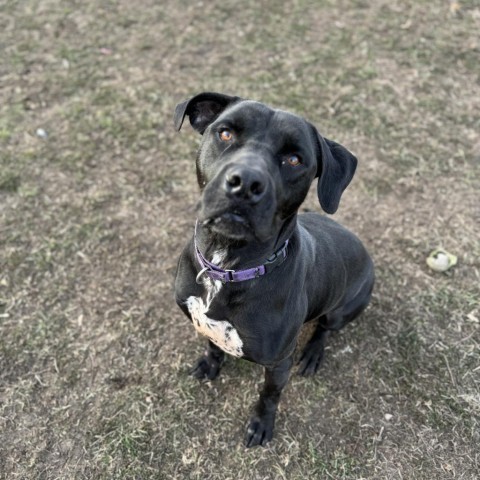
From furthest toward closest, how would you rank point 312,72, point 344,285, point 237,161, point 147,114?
point 312,72, point 147,114, point 344,285, point 237,161

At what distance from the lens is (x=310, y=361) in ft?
13.0

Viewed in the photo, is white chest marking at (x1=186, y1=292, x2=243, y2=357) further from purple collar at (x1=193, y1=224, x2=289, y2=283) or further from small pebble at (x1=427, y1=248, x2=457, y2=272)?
small pebble at (x1=427, y1=248, x2=457, y2=272)

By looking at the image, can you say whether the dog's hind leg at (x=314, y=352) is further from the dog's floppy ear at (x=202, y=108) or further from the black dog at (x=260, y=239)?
the dog's floppy ear at (x=202, y=108)

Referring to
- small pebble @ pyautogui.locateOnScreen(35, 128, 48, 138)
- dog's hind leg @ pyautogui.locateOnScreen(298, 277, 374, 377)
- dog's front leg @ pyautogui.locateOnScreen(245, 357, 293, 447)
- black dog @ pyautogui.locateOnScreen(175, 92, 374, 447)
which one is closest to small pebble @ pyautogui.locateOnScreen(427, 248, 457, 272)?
dog's hind leg @ pyautogui.locateOnScreen(298, 277, 374, 377)

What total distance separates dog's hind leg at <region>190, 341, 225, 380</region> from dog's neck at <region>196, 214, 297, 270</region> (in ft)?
4.04

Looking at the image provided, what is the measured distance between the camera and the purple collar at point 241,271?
9.30 ft

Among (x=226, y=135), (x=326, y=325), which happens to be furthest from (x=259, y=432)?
(x=226, y=135)

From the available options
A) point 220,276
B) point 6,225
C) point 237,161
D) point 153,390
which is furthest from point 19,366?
point 237,161

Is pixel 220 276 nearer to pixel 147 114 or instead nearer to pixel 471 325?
pixel 471 325

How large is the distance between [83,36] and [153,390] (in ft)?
17.7

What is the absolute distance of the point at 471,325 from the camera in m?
4.35

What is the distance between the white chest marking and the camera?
302 centimetres

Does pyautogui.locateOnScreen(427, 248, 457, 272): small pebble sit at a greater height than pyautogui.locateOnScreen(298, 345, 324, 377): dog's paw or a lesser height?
lesser

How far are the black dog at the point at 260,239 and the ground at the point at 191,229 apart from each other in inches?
26.0
